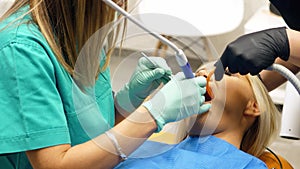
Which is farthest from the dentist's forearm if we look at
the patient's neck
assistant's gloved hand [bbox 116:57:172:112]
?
the patient's neck

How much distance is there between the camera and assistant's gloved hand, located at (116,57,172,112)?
126 centimetres

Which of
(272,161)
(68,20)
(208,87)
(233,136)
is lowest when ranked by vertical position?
(272,161)

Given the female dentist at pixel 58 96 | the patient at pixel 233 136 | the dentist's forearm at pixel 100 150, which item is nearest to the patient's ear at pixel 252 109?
the patient at pixel 233 136

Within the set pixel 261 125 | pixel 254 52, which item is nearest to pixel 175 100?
pixel 254 52

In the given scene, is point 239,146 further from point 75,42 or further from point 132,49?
point 75,42

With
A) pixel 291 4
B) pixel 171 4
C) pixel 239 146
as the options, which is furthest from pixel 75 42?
pixel 171 4

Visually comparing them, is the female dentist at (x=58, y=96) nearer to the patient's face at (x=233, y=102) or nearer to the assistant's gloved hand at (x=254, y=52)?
the assistant's gloved hand at (x=254, y=52)

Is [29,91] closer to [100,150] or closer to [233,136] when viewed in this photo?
[100,150]

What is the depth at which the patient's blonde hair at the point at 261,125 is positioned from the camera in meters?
1.69

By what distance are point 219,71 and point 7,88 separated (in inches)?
23.7

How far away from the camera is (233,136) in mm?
1722

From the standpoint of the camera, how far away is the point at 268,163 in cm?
172

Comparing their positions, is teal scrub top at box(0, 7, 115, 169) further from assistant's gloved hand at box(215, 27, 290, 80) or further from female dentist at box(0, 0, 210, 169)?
assistant's gloved hand at box(215, 27, 290, 80)

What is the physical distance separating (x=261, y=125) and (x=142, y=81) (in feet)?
1.95
